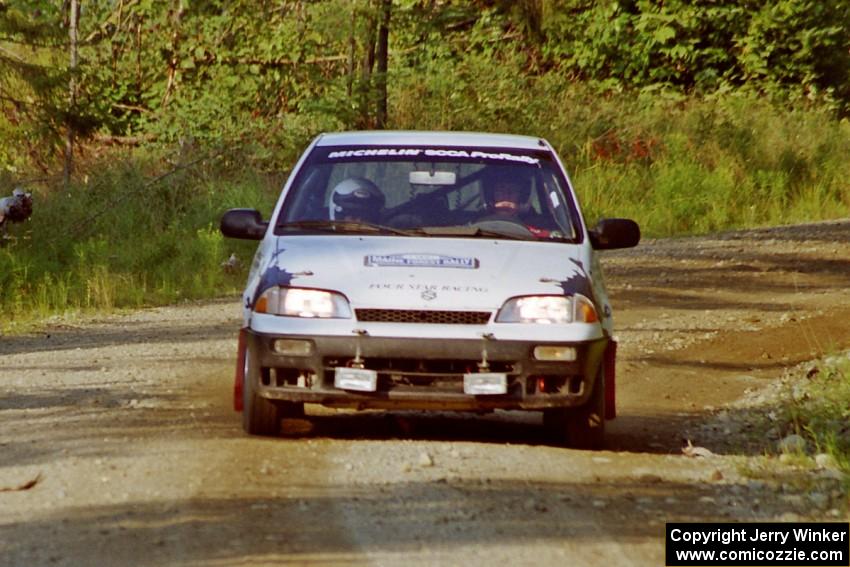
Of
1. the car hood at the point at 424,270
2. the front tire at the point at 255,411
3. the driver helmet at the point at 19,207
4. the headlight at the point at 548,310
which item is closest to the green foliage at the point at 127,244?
the driver helmet at the point at 19,207

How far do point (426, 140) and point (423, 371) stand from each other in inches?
78.2

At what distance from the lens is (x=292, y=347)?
28.2 feet

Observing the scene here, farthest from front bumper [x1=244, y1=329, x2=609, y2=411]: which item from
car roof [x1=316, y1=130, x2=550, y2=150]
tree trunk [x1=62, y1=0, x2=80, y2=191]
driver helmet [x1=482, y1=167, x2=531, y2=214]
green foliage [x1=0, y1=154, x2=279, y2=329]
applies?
tree trunk [x1=62, y1=0, x2=80, y2=191]

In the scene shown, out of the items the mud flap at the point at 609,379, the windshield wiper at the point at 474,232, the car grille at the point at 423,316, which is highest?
the windshield wiper at the point at 474,232

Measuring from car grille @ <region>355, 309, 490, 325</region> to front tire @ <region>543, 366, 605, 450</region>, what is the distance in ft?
2.35

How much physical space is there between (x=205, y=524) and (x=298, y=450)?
1.82m

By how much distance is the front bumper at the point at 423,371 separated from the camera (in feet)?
27.8

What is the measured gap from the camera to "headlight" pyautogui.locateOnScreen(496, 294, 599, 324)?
337 inches

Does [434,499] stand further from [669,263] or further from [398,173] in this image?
[669,263]

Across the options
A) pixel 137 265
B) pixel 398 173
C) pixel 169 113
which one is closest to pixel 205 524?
pixel 398 173

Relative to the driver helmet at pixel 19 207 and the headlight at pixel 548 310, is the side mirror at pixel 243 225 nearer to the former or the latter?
the headlight at pixel 548 310

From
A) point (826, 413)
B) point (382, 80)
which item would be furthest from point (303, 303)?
point (382, 80)

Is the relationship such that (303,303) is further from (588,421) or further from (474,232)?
(588,421)

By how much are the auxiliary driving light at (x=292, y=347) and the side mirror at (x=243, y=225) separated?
3.35ft
